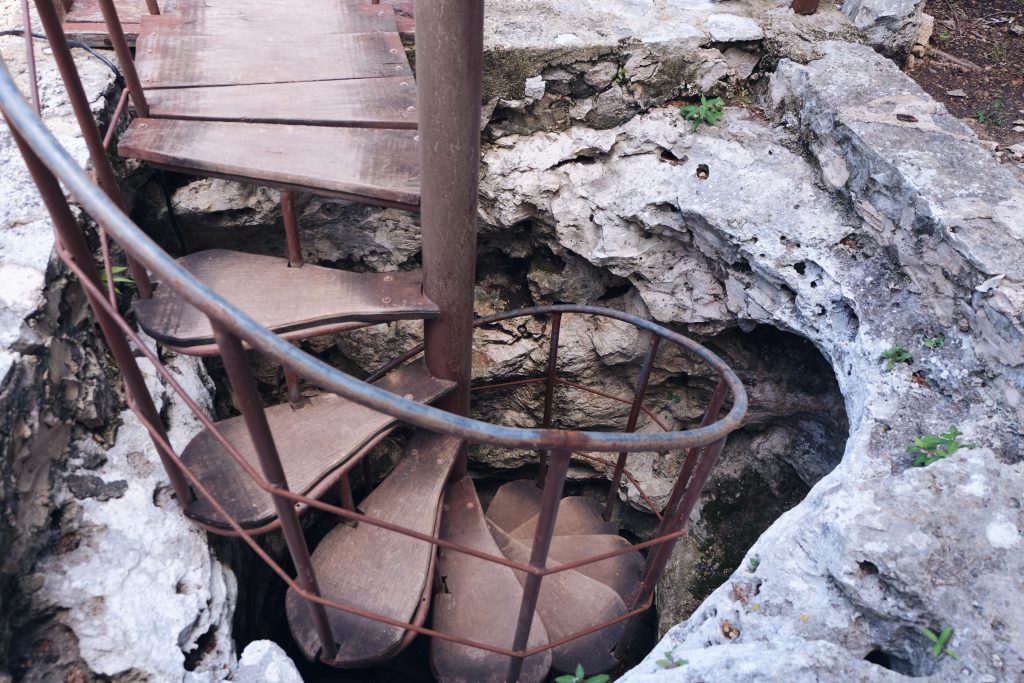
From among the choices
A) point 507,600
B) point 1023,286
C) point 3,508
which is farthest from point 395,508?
point 1023,286

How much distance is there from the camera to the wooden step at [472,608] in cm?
279

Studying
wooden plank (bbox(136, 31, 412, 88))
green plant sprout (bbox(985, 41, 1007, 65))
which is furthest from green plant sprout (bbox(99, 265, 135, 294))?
green plant sprout (bbox(985, 41, 1007, 65))

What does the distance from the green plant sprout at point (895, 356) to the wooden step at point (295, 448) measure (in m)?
1.72

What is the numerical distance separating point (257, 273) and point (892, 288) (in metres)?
2.55

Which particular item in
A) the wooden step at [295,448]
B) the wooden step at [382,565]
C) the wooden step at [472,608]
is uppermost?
the wooden step at [295,448]

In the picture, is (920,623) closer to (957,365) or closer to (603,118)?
(957,365)

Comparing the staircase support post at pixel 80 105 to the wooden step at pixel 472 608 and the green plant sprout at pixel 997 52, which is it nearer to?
the wooden step at pixel 472 608

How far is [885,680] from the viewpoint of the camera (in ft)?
5.64

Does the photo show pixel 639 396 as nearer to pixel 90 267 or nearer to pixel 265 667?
pixel 265 667

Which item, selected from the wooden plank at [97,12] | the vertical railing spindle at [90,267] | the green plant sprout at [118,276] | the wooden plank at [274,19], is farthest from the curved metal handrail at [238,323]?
the wooden plank at [97,12]

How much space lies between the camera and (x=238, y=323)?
1.35 m

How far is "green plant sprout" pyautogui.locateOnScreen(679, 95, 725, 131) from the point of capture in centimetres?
355

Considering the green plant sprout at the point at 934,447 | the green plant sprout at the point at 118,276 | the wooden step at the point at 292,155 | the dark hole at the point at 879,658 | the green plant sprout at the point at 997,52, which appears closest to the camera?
the dark hole at the point at 879,658

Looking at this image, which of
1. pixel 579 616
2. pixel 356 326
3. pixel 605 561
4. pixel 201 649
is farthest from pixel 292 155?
pixel 605 561
